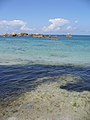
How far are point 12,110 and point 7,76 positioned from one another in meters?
6.78

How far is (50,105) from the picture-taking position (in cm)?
982

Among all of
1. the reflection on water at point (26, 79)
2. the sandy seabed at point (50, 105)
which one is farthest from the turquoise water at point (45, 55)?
the sandy seabed at point (50, 105)

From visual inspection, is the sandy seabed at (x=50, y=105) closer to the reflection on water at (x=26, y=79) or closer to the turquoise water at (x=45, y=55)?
the reflection on water at (x=26, y=79)

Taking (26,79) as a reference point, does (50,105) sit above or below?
below

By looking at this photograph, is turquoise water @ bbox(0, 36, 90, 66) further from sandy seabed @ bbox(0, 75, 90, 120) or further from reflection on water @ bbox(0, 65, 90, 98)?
sandy seabed @ bbox(0, 75, 90, 120)

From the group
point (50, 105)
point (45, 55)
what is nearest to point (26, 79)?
point (50, 105)

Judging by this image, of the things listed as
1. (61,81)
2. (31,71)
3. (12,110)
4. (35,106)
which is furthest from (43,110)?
(31,71)

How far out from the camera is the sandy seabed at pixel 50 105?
8641mm

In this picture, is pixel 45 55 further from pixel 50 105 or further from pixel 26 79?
pixel 50 105

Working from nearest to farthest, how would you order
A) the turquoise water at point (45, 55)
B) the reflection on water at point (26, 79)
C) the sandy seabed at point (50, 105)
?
the sandy seabed at point (50, 105) → the reflection on water at point (26, 79) → the turquoise water at point (45, 55)

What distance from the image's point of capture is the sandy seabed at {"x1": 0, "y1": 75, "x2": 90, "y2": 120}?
8.64m

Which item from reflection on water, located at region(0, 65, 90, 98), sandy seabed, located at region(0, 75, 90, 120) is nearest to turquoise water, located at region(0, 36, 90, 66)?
reflection on water, located at region(0, 65, 90, 98)

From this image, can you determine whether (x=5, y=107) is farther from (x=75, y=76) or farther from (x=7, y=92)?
(x=75, y=76)

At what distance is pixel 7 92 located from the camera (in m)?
11.8
